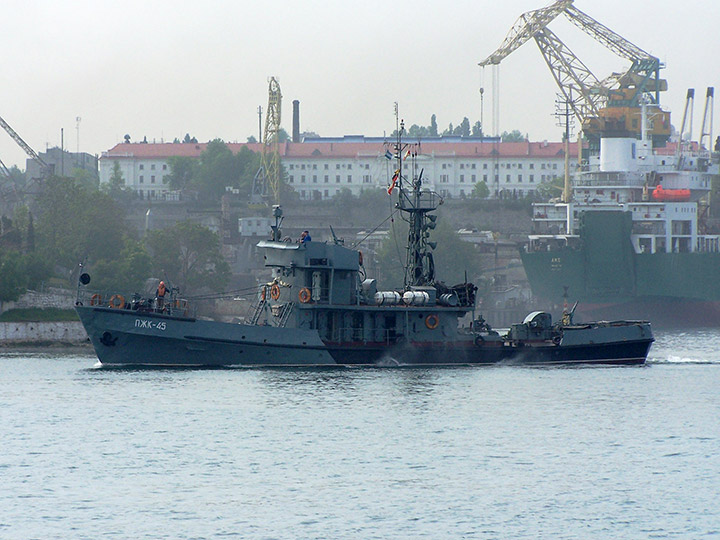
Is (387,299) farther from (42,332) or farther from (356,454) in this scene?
(42,332)

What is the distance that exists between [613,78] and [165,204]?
59.1 meters

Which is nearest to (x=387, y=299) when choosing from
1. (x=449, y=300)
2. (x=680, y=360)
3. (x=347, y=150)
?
(x=449, y=300)

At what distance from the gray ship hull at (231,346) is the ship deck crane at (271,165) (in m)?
92.5

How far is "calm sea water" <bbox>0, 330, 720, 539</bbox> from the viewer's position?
104 ft

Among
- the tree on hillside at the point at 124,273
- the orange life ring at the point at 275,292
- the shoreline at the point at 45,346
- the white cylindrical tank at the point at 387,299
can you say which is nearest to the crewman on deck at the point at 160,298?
the orange life ring at the point at 275,292

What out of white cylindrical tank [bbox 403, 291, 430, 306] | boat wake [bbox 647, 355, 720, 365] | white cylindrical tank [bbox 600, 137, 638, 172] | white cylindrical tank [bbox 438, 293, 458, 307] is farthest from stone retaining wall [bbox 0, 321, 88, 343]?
white cylindrical tank [bbox 600, 137, 638, 172]

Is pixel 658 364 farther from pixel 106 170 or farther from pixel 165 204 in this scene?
pixel 106 170

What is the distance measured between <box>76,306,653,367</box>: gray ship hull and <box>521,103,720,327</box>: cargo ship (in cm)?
5541

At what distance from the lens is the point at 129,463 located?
37594mm

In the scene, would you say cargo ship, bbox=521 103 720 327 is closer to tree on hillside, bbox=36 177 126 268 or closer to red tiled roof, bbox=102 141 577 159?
tree on hillside, bbox=36 177 126 268

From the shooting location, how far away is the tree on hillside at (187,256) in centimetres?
10038

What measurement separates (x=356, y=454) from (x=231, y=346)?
1682 cm

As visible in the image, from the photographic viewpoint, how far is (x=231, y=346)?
5466 cm

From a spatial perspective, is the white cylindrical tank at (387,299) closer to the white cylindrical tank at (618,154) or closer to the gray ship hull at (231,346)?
the gray ship hull at (231,346)
